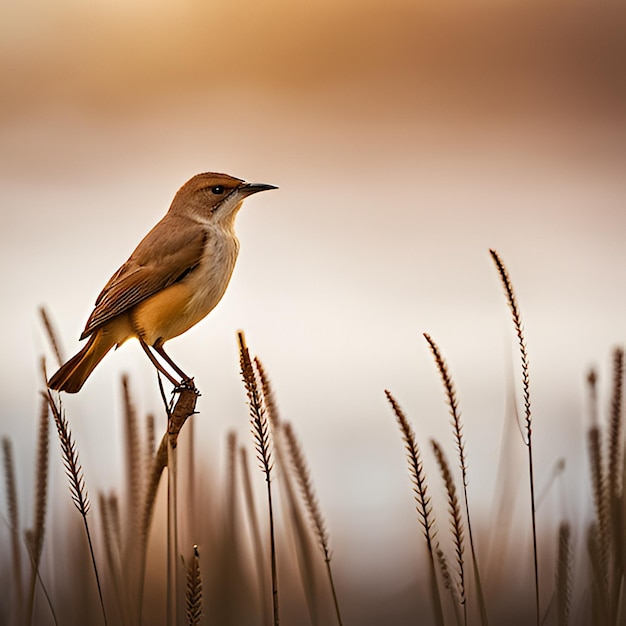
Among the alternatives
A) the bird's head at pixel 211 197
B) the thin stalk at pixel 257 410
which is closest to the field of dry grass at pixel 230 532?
the thin stalk at pixel 257 410

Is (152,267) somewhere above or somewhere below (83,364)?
above

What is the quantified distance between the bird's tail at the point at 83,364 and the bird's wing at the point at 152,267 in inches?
2.4

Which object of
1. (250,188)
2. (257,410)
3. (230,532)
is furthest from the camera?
(250,188)

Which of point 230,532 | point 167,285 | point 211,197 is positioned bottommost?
point 230,532

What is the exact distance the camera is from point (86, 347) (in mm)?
2537

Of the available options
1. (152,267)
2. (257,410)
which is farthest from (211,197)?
(257,410)

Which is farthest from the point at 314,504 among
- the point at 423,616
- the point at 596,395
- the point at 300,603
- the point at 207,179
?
the point at 423,616

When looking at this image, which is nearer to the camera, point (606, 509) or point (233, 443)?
point (606, 509)

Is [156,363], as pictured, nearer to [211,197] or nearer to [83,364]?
[83,364]

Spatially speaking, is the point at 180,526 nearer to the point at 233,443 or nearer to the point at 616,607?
the point at 233,443

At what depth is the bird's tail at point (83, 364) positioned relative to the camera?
2.46 m

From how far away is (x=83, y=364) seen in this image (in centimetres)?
256

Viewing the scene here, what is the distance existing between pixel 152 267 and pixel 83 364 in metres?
0.32

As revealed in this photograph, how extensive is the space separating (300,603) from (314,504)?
7.56ft
